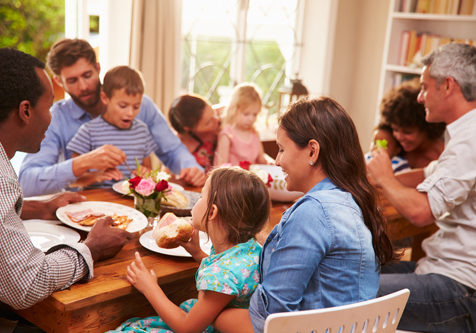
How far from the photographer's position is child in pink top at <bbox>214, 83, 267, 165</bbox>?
3.01 metres

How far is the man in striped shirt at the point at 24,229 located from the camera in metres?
1.26

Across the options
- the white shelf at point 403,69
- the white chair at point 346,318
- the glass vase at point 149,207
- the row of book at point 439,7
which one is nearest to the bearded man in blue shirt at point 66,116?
the glass vase at point 149,207

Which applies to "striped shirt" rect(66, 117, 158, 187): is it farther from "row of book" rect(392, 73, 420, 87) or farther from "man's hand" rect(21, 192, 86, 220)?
"row of book" rect(392, 73, 420, 87)

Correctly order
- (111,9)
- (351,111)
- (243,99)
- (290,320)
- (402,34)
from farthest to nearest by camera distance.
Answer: (351,111)
(402,34)
(111,9)
(243,99)
(290,320)

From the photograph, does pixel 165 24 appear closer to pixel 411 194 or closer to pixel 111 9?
pixel 111 9

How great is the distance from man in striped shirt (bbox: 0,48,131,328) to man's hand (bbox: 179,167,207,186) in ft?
2.66

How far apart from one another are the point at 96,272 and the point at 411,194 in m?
1.21

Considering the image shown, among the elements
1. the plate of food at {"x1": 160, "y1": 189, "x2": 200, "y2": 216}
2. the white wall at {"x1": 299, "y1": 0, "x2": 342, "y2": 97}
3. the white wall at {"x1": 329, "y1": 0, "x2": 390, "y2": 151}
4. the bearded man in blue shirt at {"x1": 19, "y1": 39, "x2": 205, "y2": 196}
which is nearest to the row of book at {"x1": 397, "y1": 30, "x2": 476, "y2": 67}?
the white wall at {"x1": 329, "y1": 0, "x2": 390, "y2": 151}

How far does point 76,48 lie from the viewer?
7.80 ft

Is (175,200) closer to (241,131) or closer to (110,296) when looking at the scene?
(110,296)

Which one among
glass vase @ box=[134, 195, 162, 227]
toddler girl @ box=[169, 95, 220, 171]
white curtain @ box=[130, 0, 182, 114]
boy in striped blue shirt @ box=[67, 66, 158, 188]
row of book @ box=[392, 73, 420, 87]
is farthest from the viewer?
row of book @ box=[392, 73, 420, 87]

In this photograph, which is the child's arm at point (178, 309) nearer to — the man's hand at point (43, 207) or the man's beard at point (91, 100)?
the man's hand at point (43, 207)

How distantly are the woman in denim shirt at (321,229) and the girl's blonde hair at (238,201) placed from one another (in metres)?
0.09

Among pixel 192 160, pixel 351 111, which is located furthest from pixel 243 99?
pixel 351 111
